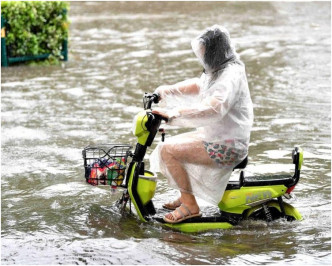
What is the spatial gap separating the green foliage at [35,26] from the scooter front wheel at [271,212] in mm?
8597

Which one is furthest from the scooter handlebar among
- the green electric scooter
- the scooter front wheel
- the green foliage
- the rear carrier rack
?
the green foliage

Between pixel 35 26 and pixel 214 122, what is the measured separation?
29.6 ft

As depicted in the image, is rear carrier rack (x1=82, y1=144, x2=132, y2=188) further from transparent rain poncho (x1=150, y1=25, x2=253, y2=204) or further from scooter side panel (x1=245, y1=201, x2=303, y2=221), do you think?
scooter side panel (x1=245, y1=201, x2=303, y2=221)

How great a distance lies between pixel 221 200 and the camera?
5.27m

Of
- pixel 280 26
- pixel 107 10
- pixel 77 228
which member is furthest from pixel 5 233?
pixel 107 10

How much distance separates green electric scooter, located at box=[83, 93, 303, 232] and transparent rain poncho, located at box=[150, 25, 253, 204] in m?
0.13

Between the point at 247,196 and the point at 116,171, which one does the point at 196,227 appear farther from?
the point at 116,171

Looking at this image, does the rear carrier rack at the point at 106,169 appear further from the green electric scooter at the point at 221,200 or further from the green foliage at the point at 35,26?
the green foliage at the point at 35,26

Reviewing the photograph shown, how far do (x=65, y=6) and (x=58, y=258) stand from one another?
9421mm

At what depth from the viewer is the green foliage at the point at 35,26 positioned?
1266 centimetres

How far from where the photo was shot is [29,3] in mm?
12852

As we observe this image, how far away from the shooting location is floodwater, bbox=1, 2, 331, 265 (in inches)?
193

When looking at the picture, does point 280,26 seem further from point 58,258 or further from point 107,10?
point 58,258

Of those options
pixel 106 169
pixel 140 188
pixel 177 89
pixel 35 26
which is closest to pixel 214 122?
pixel 177 89
